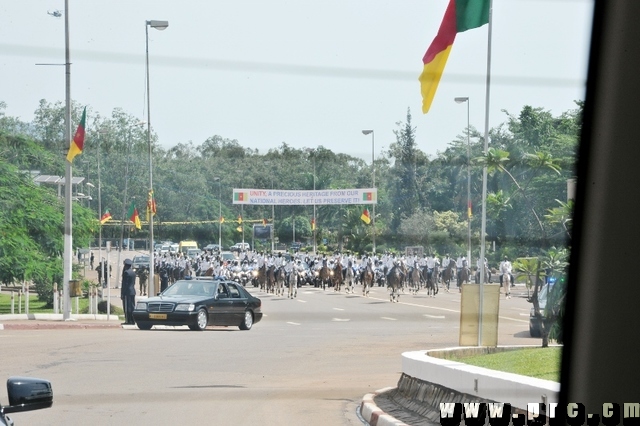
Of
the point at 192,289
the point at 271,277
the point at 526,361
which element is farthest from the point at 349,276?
the point at 526,361

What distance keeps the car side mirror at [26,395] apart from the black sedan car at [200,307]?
21.4m

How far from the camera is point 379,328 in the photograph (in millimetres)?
28516

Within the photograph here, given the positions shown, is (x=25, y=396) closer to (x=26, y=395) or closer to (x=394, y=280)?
(x=26, y=395)

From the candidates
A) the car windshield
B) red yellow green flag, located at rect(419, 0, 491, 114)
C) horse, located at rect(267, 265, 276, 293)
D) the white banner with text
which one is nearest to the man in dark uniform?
the car windshield

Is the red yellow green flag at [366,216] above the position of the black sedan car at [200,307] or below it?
above

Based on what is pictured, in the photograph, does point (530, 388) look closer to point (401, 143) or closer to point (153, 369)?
point (153, 369)

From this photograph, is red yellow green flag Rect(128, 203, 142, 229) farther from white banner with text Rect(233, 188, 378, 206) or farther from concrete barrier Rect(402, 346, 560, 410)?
concrete barrier Rect(402, 346, 560, 410)

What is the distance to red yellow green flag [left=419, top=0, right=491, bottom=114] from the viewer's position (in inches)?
564

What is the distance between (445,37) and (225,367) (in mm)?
6571

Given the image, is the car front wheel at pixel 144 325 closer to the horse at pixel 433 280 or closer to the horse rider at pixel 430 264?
the horse rider at pixel 430 264

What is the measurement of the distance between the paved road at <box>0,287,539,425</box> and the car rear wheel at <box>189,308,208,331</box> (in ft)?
1.16

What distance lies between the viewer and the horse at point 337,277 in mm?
51000

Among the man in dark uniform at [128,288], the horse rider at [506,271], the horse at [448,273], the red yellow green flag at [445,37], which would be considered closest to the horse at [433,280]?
the horse at [448,273]

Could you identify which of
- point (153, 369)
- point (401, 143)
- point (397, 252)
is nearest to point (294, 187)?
point (401, 143)
